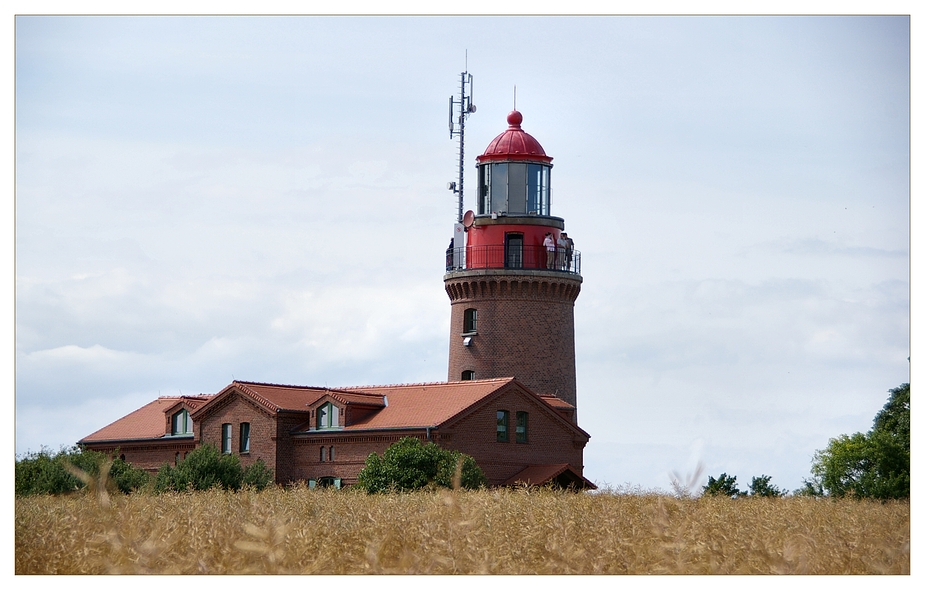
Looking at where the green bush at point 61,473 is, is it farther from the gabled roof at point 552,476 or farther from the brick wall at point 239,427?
the gabled roof at point 552,476

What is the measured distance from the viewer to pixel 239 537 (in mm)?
15898

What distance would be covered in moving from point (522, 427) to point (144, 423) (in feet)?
52.6

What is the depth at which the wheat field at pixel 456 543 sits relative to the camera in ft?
46.9

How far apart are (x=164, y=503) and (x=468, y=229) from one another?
25851mm

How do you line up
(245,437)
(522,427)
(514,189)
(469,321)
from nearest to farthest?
(522,427) < (245,437) < (514,189) < (469,321)

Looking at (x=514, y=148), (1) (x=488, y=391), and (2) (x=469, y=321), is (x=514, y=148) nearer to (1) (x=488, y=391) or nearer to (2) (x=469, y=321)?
(2) (x=469, y=321)

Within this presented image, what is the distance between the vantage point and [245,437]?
4650cm

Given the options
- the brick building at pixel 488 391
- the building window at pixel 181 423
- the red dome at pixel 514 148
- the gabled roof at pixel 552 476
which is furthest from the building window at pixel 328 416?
the red dome at pixel 514 148

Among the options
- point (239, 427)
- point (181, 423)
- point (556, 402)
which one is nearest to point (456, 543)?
point (556, 402)

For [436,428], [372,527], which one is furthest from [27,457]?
[372,527]

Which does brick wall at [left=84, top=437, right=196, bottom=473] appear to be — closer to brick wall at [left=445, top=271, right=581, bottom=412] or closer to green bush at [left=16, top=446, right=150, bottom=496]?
green bush at [left=16, top=446, right=150, bottom=496]

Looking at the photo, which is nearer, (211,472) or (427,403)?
(211,472)

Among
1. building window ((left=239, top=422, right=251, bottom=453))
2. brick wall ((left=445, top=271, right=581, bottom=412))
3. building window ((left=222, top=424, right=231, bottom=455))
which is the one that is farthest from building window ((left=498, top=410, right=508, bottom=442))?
building window ((left=222, top=424, right=231, bottom=455))

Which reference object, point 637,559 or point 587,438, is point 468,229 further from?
point 637,559
